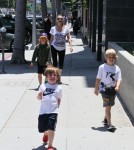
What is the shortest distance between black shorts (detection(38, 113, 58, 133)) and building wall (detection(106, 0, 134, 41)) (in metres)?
9.17

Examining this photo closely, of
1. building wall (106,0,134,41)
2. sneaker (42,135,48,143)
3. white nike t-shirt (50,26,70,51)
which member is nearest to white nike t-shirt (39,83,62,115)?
sneaker (42,135,48,143)

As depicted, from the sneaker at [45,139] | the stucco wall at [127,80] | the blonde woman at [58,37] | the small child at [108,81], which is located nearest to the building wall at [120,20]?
the blonde woman at [58,37]

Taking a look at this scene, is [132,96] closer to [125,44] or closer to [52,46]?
[52,46]

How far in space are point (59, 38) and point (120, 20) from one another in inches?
166

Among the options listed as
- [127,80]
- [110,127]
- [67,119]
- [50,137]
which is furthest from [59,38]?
[50,137]

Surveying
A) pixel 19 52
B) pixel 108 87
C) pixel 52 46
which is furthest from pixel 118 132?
pixel 19 52

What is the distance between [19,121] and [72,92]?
2905 mm

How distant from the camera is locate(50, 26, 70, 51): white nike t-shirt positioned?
449 inches

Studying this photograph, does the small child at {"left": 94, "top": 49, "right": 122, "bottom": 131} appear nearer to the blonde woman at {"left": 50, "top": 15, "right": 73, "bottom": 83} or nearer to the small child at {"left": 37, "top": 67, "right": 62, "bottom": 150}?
the small child at {"left": 37, "top": 67, "right": 62, "bottom": 150}

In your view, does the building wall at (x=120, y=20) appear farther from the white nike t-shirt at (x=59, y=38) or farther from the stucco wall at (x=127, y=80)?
the stucco wall at (x=127, y=80)

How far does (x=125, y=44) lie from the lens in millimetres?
12938

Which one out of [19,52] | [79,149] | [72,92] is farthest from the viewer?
[19,52]

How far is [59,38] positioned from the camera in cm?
1144

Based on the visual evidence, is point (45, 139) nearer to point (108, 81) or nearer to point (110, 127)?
point (110, 127)
